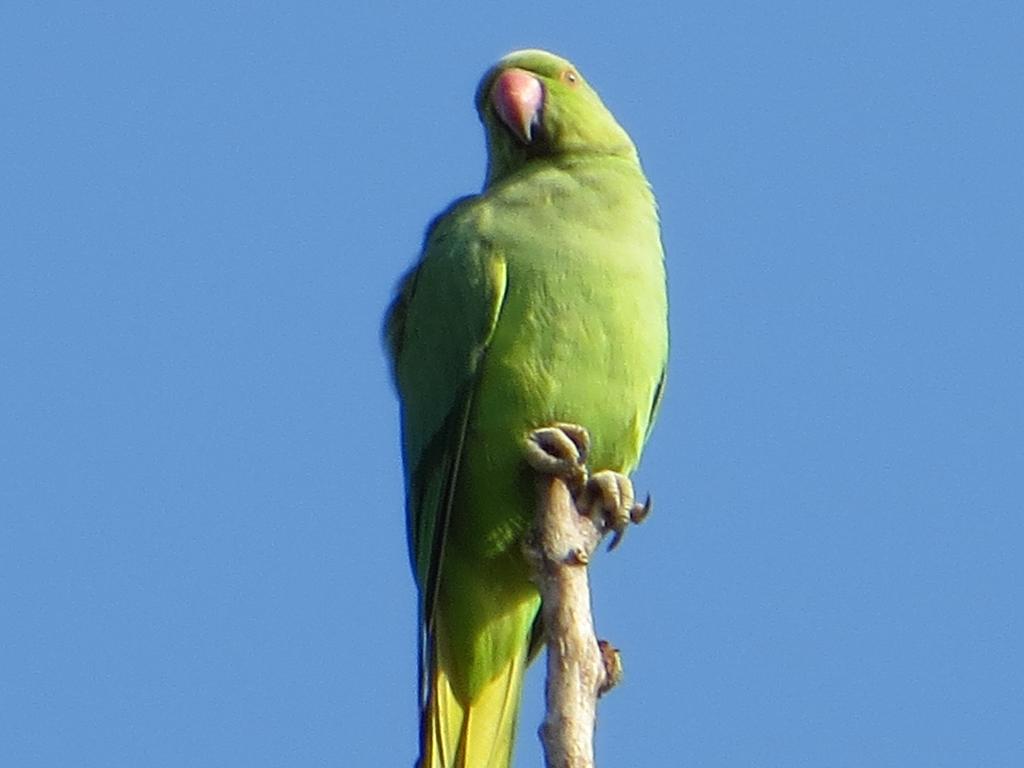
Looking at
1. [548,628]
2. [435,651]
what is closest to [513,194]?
[435,651]

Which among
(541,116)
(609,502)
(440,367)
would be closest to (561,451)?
(609,502)

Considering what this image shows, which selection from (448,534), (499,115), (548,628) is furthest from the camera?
(499,115)

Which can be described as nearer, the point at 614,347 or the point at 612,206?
the point at 614,347

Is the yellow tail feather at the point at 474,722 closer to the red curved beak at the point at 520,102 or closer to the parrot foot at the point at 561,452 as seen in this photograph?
the parrot foot at the point at 561,452

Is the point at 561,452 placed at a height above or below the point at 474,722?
above

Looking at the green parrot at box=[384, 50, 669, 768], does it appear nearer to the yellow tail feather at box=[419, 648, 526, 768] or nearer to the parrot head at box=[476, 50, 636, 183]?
the yellow tail feather at box=[419, 648, 526, 768]

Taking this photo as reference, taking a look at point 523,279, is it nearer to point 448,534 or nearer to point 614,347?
point 614,347

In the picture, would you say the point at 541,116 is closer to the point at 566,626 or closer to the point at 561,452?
the point at 561,452
